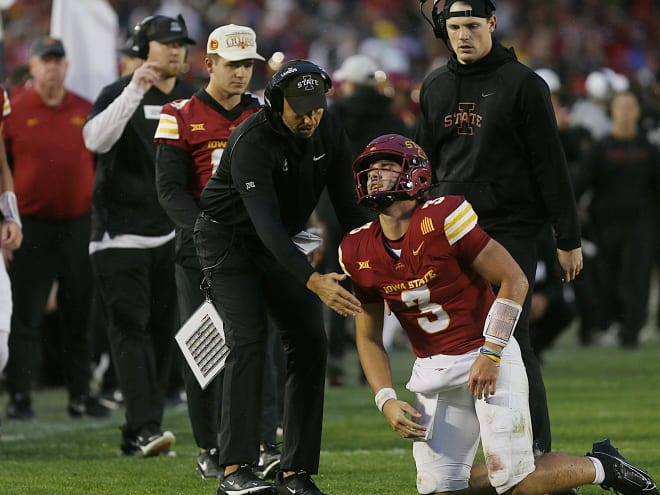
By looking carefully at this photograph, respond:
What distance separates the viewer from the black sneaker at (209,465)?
739cm

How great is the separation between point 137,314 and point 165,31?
5.39ft

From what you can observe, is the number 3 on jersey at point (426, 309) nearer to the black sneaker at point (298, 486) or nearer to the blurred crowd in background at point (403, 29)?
the black sneaker at point (298, 486)

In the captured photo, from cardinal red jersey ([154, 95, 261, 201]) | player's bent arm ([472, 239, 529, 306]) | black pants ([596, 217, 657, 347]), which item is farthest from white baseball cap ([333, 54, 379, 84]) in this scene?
player's bent arm ([472, 239, 529, 306])

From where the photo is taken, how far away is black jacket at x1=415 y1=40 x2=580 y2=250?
21.9 feet

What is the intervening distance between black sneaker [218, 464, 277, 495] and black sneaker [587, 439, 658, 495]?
4.77ft

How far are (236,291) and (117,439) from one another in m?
2.80

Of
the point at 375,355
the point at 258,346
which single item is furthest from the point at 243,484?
the point at 375,355

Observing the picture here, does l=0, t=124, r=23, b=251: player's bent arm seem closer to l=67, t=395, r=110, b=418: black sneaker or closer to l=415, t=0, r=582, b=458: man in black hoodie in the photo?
l=67, t=395, r=110, b=418: black sneaker

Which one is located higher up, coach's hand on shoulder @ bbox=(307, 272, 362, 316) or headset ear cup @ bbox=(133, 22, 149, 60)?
headset ear cup @ bbox=(133, 22, 149, 60)

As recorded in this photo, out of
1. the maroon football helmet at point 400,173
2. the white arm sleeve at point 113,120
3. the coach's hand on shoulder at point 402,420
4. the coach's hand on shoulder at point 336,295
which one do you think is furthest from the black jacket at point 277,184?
the white arm sleeve at point 113,120

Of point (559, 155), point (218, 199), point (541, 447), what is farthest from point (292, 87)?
point (541, 447)

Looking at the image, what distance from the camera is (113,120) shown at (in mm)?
8398

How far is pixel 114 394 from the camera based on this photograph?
1138cm

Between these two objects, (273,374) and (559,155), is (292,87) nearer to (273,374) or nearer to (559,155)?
(559,155)
